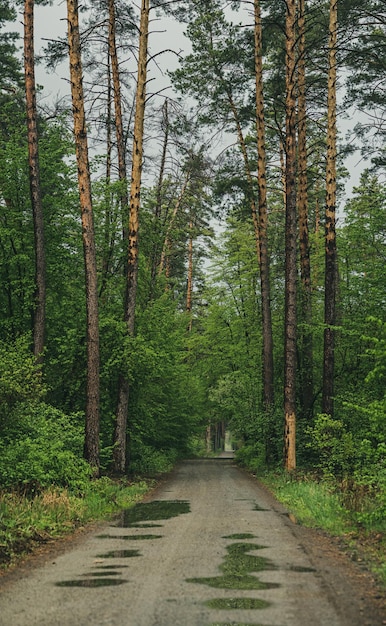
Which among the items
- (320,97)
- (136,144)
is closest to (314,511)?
(136,144)

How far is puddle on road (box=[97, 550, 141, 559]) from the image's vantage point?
8.28 m

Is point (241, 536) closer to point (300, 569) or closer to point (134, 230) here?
point (300, 569)

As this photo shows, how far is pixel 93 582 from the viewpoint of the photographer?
680 centimetres

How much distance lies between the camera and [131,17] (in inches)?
877

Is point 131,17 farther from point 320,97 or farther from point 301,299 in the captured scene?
point 301,299

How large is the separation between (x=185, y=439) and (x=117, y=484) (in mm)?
23525

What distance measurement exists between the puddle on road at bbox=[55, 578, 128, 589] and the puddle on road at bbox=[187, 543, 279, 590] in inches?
31.5

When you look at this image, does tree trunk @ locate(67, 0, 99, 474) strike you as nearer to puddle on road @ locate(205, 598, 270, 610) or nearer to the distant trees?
the distant trees

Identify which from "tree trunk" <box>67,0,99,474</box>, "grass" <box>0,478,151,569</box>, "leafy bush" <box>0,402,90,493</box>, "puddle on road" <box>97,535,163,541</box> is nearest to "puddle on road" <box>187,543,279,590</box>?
"puddle on road" <box>97,535,163,541</box>

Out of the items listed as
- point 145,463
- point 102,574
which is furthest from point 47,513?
point 145,463

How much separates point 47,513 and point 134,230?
10468mm

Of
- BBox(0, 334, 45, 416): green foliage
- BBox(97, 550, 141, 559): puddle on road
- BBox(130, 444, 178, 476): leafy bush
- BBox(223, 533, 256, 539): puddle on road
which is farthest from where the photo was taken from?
BBox(130, 444, 178, 476): leafy bush

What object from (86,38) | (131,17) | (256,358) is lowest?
(256,358)

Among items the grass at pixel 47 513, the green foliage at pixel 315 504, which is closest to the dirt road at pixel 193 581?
the green foliage at pixel 315 504
